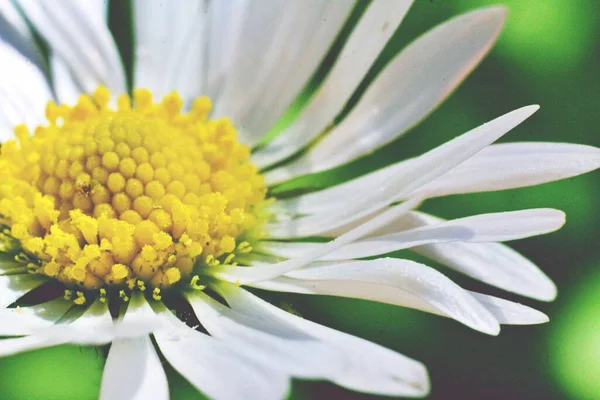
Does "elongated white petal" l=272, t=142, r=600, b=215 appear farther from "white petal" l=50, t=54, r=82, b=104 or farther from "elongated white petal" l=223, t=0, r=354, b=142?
"white petal" l=50, t=54, r=82, b=104

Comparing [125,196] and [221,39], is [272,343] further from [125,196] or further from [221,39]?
[221,39]

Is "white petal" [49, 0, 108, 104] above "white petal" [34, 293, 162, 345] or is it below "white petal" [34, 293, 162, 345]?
above

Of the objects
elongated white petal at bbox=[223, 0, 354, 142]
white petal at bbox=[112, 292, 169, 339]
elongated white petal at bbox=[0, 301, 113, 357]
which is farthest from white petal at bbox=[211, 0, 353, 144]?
elongated white petal at bbox=[0, 301, 113, 357]

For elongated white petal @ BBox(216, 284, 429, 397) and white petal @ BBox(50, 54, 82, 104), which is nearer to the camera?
elongated white petal @ BBox(216, 284, 429, 397)

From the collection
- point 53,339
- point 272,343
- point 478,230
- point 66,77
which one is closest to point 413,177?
point 478,230

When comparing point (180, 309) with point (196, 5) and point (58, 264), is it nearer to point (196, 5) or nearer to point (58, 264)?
point (58, 264)

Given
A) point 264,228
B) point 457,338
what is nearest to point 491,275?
point 457,338
